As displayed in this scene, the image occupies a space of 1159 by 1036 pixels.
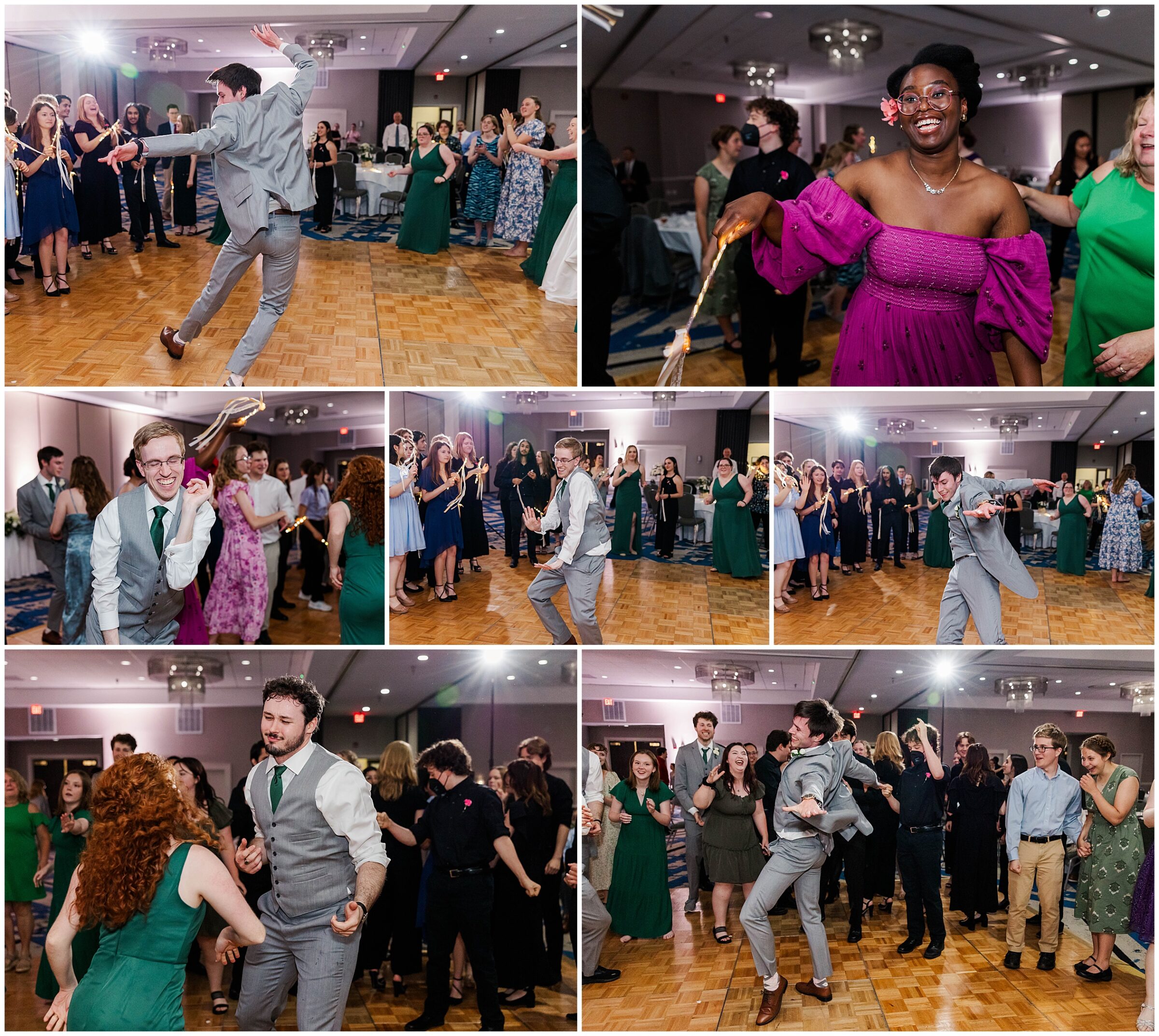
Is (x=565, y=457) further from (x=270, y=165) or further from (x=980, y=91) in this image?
(x=980, y=91)

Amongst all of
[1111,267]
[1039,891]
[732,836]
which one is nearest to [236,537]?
[732,836]

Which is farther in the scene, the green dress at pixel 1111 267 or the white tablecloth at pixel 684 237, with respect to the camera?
the white tablecloth at pixel 684 237

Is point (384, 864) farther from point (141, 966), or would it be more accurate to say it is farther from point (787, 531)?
point (787, 531)

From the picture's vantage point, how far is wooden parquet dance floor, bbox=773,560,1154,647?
140 inches

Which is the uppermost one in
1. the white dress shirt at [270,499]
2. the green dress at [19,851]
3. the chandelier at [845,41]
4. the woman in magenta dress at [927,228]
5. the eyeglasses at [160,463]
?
the chandelier at [845,41]

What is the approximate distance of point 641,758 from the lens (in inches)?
142

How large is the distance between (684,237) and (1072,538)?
2740mm

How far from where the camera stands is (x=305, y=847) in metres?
3.16

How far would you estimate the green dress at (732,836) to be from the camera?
3.64m

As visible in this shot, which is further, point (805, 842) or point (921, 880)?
point (921, 880)

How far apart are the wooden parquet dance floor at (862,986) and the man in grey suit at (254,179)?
8.93 ft

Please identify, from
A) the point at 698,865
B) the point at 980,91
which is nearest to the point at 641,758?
the point at 698,865

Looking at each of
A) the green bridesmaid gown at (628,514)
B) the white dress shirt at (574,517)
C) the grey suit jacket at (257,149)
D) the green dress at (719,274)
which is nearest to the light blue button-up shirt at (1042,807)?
the green bridesmaid gown at (628,514)

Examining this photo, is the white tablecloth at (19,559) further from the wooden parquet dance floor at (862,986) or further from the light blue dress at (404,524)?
the wooden parquet dance floor at (862,986)
